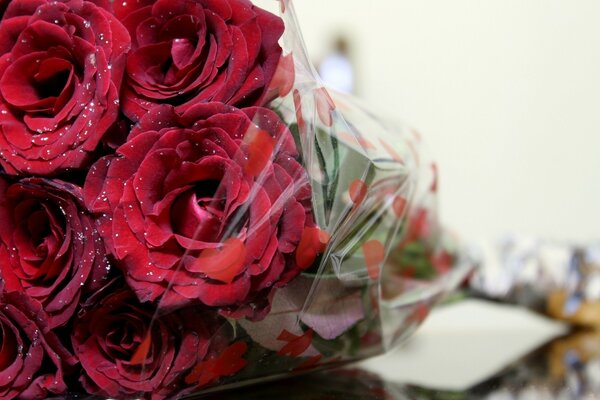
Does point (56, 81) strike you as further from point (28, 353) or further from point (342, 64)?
point (342, 64)

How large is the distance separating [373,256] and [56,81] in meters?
0.26

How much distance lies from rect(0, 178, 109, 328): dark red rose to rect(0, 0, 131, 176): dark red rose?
18mm

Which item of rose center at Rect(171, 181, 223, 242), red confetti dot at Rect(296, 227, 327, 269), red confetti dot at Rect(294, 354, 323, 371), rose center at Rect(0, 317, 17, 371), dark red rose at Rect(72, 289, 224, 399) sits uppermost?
rose center at Rect(171, 181, 223, 242)

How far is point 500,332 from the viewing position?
108 cm

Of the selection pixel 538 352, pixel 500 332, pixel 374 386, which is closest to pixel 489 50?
pixel 500 332

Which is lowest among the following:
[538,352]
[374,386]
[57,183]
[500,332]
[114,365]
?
[500,332]

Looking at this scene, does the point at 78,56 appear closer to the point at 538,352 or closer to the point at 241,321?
the point at 241,321

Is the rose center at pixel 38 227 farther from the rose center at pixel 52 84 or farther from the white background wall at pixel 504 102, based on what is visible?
the white background wall at pixel 504 102

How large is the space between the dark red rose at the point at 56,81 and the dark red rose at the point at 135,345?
10 cm

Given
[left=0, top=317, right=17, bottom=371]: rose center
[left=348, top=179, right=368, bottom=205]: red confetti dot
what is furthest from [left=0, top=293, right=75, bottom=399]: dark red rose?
[left=348, top=179, right=368, bottom=205]: red confetti dot

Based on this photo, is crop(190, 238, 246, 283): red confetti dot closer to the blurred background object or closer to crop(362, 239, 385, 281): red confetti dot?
crop(362, 239, 385, 281): red confetti dot

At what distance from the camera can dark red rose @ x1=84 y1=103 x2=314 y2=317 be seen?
451 millimetres

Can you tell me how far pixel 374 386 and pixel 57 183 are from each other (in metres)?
0.34

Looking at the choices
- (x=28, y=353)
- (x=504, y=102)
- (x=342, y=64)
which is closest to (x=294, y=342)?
(x=28, y=353)
